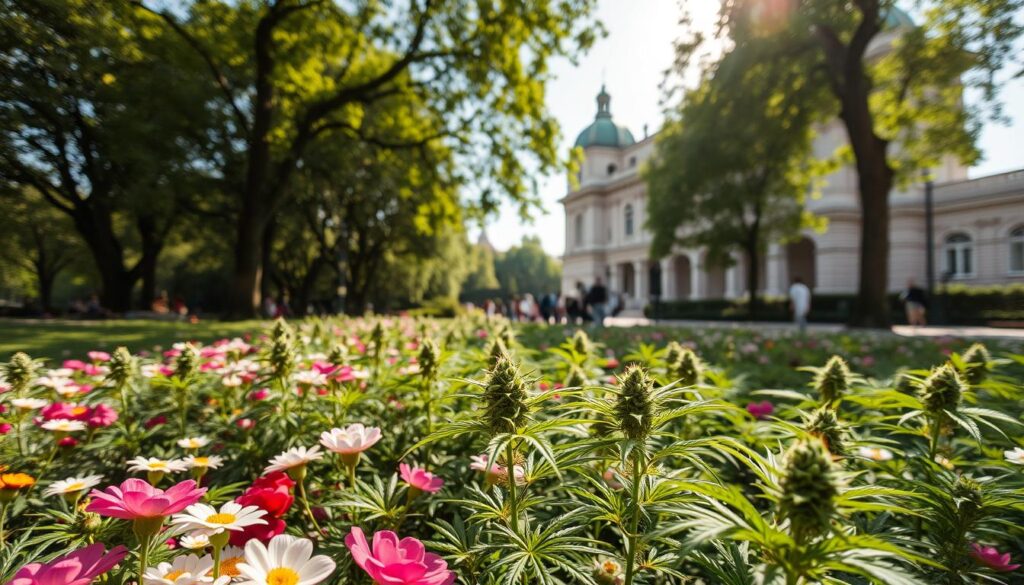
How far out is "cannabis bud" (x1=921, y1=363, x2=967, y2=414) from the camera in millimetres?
1491

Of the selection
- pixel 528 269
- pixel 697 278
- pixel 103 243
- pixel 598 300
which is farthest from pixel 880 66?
pixel 528 269

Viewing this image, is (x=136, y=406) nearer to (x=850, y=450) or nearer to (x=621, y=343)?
(x=850, y=450)

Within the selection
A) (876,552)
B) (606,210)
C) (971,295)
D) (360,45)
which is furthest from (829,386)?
(606,210)

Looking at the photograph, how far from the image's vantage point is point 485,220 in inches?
547

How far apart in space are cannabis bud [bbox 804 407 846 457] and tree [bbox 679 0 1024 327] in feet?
37.2

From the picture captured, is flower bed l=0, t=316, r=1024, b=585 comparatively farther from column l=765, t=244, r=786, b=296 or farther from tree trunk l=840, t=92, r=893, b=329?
column l=765, t=244, r=786, b=296

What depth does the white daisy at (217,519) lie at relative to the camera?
98cm

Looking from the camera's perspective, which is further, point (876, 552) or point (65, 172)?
point (65, 172)

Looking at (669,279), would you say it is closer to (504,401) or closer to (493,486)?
(493,486)

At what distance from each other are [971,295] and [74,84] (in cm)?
3297

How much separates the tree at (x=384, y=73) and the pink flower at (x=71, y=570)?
39.1 feet

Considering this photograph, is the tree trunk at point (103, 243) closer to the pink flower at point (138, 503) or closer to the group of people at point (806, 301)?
the pink flower at point (138, 503)

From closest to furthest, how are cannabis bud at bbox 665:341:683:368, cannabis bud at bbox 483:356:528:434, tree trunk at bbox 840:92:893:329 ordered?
cannabis bud at bbox 483:356:528:434 < cannabis bud at bbox 665:341:683:368 < tree trunk at bbox 840:92:893:329

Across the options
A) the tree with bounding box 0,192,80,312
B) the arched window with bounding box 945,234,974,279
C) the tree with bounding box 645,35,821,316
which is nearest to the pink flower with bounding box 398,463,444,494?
the tree with bounding box 0,192,80,312
